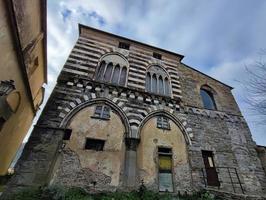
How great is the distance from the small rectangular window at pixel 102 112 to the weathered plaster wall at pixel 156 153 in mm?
2081

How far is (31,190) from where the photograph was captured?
6.30 m

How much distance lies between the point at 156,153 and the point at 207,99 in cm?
636

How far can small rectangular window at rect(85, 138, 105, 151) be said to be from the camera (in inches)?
325

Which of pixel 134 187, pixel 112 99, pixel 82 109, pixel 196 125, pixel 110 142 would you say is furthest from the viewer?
pixel 196 125

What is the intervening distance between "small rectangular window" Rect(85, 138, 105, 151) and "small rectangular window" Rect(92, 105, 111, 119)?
123 cm

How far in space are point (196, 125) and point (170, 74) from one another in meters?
4.08

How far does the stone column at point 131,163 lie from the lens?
7.64 m

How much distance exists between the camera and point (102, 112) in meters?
9.24

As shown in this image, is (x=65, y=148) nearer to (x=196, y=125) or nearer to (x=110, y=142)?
(x=110, y=142)

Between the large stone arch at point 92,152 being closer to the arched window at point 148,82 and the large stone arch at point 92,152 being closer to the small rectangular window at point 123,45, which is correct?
the arched window at point 148,82

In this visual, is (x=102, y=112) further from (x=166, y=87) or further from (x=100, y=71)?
(x=166, y=87)

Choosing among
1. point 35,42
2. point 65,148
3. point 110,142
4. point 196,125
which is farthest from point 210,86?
point 35,42

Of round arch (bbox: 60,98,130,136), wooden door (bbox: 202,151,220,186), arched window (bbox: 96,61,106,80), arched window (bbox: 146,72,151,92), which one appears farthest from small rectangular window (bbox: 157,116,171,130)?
arched window (bbox: 96,61,106,80)

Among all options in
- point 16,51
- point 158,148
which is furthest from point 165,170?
point 16,51
